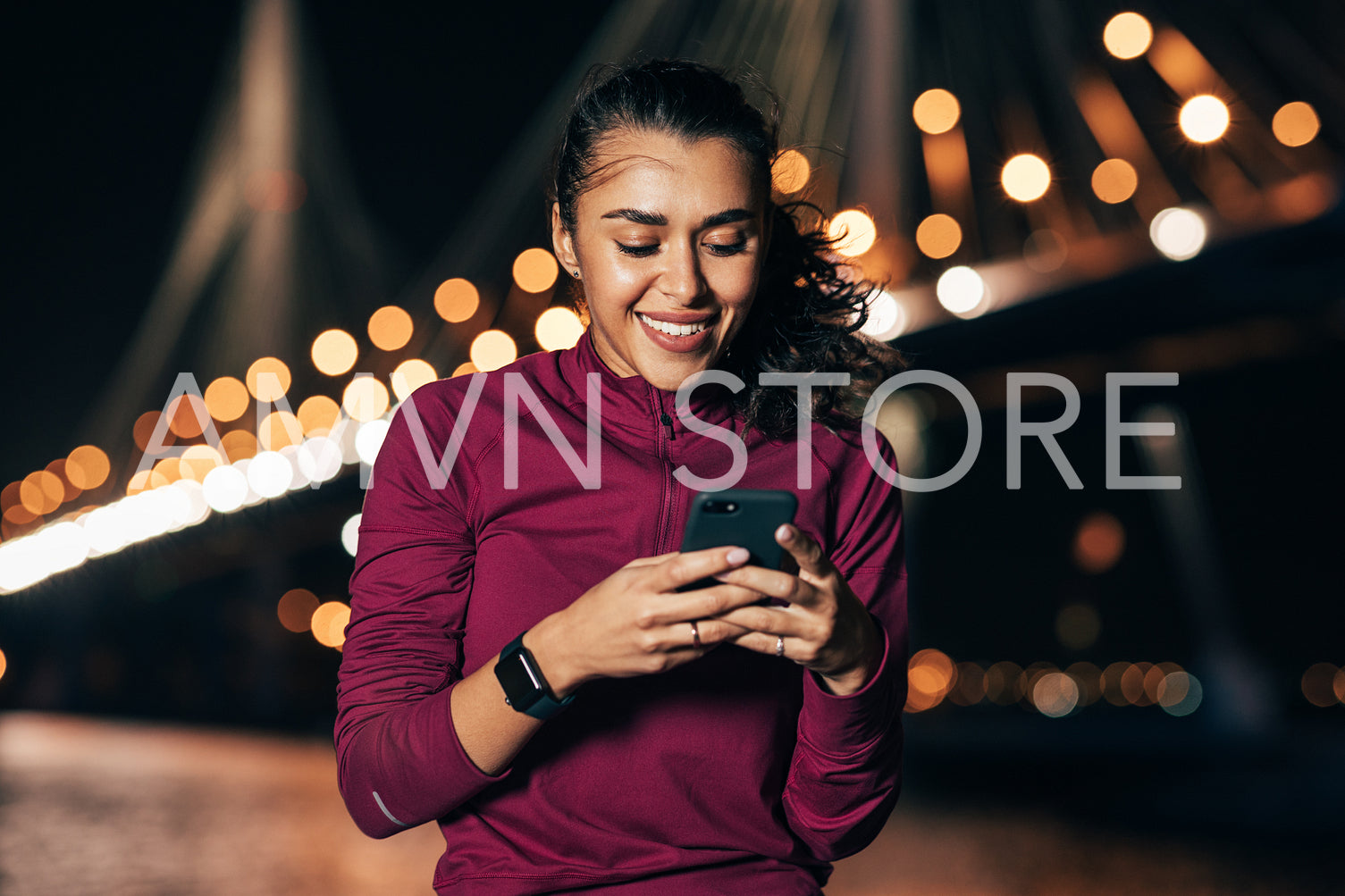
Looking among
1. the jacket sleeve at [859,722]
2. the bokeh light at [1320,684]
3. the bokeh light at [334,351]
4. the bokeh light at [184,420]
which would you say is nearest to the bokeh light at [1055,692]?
the bokeh light at [1320,684]

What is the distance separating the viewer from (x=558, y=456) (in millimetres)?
1697

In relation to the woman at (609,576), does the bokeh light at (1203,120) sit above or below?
above

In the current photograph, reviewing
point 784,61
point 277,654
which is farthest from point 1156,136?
point 277,654

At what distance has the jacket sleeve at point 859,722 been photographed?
5.21 feet

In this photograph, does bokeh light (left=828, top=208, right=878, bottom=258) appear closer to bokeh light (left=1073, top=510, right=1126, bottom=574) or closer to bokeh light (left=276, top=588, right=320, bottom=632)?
bokeh light (left=1073, top=510, right=1126, bottom=574)

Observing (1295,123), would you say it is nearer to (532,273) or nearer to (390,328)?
(532,273)

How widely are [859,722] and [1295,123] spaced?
18.6 metres

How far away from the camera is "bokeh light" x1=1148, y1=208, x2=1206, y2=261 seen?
558 inches

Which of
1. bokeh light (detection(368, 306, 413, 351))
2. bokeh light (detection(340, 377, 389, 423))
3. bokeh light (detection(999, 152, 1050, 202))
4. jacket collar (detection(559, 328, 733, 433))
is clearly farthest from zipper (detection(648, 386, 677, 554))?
bokeh light (detection(368, 306, 413, 351))

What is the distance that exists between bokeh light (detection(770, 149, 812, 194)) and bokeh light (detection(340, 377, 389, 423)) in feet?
77.0

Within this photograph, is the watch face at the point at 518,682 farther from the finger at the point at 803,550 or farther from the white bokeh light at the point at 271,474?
the white bokeh light at the point at 271,474

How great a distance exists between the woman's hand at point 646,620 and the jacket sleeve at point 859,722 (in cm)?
26

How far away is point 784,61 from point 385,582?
54.1ft

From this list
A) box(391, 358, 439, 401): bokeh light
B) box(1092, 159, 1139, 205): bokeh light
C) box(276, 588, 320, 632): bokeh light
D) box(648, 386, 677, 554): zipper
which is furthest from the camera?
box(276, 588, 320, 632): bokeh light
